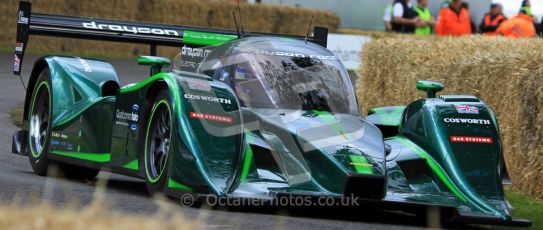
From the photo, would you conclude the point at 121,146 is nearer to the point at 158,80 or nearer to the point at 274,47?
the point at 158,80

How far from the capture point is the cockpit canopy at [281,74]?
350 inches

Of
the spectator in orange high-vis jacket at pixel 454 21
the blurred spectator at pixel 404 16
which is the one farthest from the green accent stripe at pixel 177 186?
the blurred spectator at pixel 404 16

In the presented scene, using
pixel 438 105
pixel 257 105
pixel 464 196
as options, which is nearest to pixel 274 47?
pixel 257 105

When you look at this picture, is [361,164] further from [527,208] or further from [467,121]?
[527,208]

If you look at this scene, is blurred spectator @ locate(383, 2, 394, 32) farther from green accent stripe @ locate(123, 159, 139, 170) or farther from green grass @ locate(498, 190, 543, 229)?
green accent stripe @ locate(123, 159, 139, 170)

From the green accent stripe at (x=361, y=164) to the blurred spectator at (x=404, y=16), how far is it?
1689cm

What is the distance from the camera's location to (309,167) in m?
8.16

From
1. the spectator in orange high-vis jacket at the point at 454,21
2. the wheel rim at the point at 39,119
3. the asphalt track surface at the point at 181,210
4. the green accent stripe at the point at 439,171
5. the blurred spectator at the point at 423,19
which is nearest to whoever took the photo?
the asphalt track surface at the point at 181,210

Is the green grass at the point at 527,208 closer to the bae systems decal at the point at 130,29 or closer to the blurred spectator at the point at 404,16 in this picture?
the bae systems decal at the point at 130,29

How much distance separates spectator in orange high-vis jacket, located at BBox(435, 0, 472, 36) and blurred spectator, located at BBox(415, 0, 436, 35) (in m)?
0.36

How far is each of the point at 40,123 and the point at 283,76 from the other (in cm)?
253

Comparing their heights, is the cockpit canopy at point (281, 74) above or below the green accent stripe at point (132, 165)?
above

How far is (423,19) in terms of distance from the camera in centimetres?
2492

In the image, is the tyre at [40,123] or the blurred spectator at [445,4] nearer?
the tyre at [40,123]
